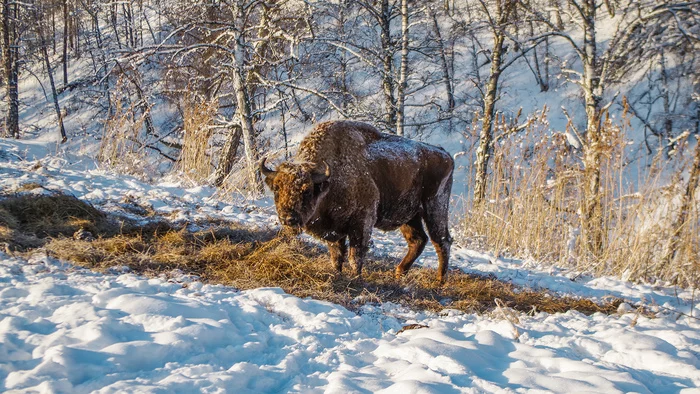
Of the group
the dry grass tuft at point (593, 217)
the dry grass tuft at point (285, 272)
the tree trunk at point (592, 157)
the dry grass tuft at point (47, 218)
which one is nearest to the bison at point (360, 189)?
the dry grass tuft at point (285, 272)

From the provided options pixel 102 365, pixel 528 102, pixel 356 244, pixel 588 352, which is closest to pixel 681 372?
pixel 588 352

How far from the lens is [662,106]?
20297 mm

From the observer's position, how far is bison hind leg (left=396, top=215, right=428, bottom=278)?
499 cm

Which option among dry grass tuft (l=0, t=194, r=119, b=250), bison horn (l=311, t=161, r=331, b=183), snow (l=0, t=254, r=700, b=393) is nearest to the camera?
snow (l=0, t=254, r=700, b=393)

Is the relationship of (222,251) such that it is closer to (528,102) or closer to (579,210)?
(579,210)

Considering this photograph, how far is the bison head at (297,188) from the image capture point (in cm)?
376

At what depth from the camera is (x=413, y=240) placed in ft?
16.9

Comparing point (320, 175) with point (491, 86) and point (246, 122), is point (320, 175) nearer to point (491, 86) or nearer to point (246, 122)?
point (246, 122)

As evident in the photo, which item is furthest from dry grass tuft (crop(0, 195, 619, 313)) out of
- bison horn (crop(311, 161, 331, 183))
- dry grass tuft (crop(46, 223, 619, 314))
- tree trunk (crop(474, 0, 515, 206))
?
tree trunk (crop(474, 0, 515, 206))

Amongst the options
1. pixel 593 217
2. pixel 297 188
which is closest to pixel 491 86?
pixel 593 217

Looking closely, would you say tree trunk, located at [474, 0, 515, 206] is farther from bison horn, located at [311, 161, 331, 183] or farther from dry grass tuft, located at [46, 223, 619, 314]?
bison horn, located at [311, 161, 331, 183]

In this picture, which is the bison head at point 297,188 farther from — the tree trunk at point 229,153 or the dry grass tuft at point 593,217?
the tree trunk at point 229,153

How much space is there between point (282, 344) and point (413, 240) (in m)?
2.78

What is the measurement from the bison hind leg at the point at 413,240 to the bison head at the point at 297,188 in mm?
1495
